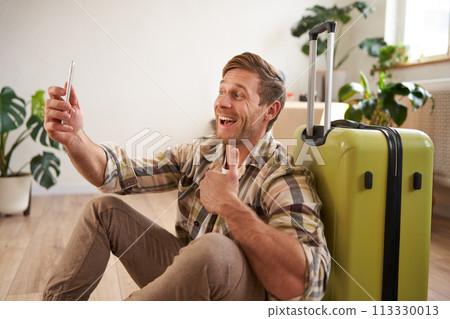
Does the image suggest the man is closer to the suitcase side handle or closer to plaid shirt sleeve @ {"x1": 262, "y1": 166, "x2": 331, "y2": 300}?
plaid shirt sleeve @ {"x1": 262, "y1": 166, "x2": 331, "y2": 300}

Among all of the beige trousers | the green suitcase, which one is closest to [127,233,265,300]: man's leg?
the beige trousers

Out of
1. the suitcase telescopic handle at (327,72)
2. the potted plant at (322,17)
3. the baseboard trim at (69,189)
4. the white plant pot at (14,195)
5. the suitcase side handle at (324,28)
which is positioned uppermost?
the potted plant at (322,17)

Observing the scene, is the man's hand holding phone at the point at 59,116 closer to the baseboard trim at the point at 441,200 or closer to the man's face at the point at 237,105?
the man's face at the point at 237,105

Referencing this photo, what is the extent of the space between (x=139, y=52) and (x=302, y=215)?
1600 mm

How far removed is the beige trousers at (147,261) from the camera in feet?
2.27

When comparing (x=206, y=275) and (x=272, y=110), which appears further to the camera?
(x=272, y=110)

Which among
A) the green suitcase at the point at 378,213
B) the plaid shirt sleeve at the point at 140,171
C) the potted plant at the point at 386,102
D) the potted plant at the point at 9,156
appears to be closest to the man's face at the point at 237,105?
the plaid shirt sleeve at the point at 140,171

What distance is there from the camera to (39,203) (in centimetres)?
253

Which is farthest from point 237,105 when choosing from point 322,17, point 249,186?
point 322,17

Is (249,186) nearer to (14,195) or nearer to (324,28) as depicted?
(324,28)

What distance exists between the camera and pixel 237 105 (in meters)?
1.03

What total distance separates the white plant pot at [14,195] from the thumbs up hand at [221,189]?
1.73 meters

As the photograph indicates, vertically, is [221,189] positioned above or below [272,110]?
below
